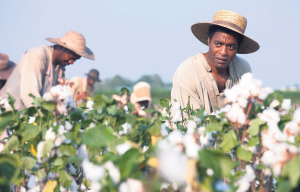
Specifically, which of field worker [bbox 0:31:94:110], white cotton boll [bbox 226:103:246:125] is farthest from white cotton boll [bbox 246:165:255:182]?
field worker [bbox 0:31:94:110]

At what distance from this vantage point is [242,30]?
374 cm

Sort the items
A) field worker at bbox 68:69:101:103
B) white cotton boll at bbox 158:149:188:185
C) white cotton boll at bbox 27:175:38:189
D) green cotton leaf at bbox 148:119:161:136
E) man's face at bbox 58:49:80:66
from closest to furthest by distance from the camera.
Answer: white cotton boll at bbox 158:149:188:185 < green cotton leaf at bbox 148:119:161:136 < white cotton boll at bbox 27:175:38:189 < man's face at bbox 58:49:80:66 < field worker at bbox 68:69:101:103

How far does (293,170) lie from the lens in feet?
4.12

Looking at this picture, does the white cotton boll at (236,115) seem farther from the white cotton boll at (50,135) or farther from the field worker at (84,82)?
the field worker at (84,82)

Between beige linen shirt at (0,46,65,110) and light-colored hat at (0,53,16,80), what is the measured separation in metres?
0.82

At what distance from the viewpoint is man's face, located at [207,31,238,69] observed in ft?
11.8

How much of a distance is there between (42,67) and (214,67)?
1711 mm

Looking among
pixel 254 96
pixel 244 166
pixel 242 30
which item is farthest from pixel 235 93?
pixel 242 30

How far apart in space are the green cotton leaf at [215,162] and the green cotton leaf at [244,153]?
0.51 m

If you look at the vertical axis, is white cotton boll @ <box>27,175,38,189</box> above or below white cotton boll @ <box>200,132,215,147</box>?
below

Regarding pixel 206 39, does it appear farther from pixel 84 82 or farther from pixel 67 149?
pixel 84 82

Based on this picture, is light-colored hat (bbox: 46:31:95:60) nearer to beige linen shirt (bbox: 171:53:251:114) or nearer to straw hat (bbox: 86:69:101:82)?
beige linen shirt (bbox: 171:53:251:114)

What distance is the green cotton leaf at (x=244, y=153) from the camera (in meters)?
1.75

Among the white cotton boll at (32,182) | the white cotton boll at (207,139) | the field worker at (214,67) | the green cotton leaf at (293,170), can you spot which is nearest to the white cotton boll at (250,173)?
the white cotton boll at (207,139)
